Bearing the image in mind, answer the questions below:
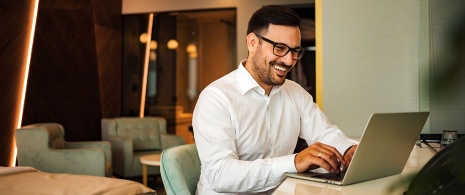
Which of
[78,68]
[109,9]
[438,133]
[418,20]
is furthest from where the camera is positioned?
[109,9]

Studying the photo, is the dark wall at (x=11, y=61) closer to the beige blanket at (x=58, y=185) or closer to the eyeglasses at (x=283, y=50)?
the beige blanket at (x=58, y=185)

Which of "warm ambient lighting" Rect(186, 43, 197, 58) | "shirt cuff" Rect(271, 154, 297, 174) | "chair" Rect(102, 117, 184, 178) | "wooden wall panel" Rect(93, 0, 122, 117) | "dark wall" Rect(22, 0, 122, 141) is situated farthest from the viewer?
"warm ambient lighting" Rect(186, 43, 197, 58)

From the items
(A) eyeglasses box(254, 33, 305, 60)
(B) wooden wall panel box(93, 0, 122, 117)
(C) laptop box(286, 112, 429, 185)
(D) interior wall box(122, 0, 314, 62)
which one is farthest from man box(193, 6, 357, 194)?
(B) wooden wall panel box(93, 0, 122, 117)

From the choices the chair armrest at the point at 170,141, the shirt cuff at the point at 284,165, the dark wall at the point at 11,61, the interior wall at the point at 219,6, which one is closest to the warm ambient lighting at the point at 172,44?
the interior wall at the point at 219,6

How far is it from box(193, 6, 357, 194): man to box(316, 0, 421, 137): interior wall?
0.78 metres

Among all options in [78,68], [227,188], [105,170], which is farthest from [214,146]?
[78,68]

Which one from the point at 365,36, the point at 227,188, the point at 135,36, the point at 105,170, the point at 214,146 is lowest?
the point at 105,170

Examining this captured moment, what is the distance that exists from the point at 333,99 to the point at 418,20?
0.67 m

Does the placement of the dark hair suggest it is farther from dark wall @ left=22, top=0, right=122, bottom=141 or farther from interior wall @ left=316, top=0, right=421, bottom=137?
dark wall @ left=22, top=0, right=122, bottom=141

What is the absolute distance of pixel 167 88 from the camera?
7992 mm

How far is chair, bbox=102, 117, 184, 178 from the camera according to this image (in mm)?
5707

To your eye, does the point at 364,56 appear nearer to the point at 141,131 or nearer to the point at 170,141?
the point at 170,141

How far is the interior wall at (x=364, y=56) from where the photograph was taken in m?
2.67

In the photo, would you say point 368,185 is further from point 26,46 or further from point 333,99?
point 26,46
